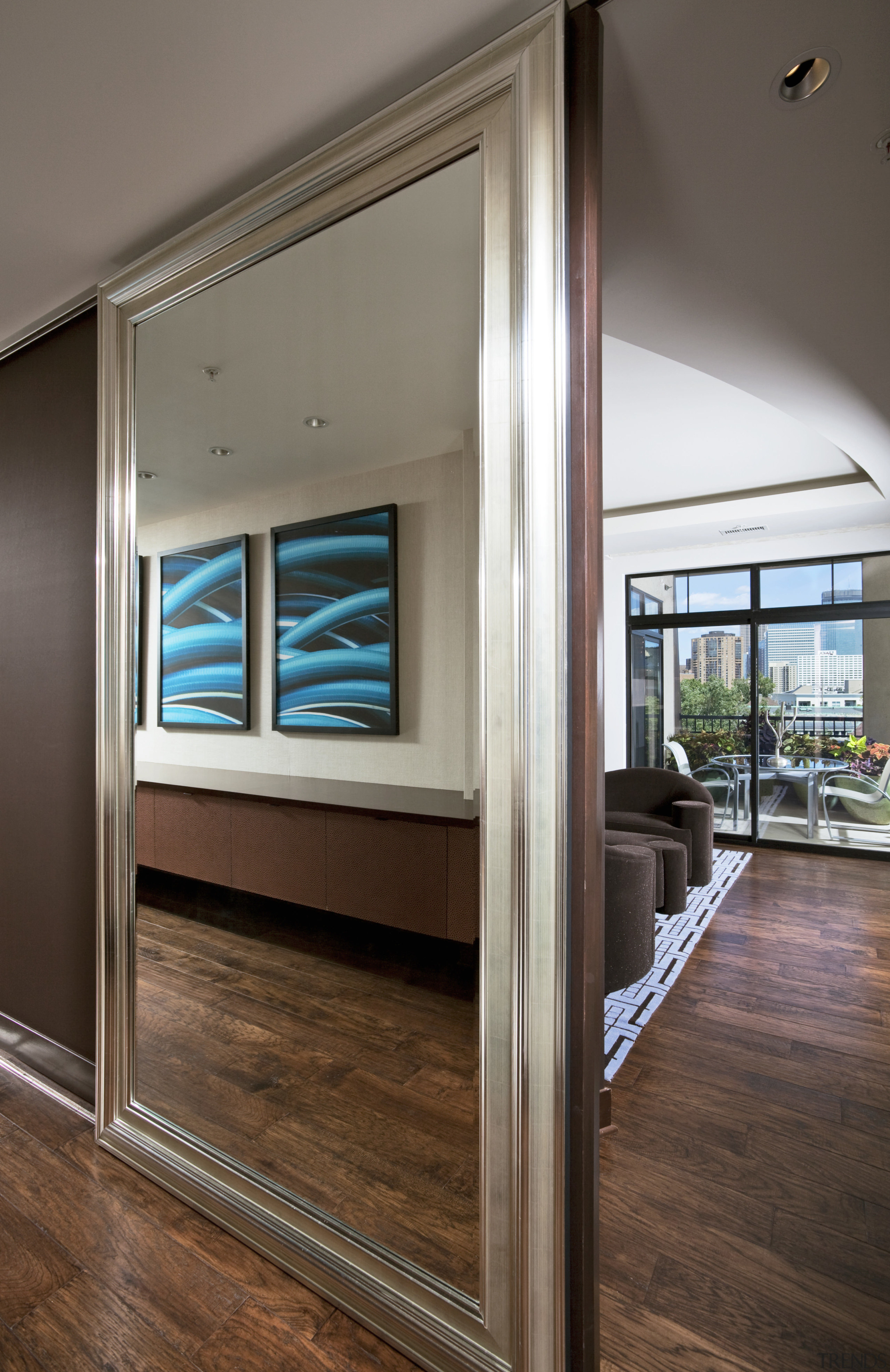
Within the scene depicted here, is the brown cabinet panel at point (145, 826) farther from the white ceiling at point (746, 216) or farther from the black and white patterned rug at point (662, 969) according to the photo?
the white ceiling at point (746, 216)

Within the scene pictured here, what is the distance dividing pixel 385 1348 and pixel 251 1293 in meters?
0.30

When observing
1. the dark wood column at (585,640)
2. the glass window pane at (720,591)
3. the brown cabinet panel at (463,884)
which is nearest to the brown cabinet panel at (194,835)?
the brown cabinet panel at (463,884)

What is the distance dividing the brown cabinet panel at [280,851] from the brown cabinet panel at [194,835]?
3 cm

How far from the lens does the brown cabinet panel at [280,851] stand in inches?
59.3

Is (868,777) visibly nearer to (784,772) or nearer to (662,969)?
(784,772)

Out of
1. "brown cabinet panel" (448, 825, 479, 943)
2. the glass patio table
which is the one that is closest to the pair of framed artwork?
"brown cabinet panel" (448, 825, 479, 943)

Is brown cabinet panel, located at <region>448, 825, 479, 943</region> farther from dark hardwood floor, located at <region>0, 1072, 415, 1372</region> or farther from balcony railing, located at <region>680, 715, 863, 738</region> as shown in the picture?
balcony railing, located at <region>680, 715, 863, 738</region>

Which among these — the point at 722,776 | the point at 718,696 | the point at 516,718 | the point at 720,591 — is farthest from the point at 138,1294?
the point at 720,591

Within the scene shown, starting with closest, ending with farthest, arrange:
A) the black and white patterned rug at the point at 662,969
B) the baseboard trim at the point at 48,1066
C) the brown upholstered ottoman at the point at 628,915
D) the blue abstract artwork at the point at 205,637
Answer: the blue abstract artwork at the point at 205,637 < the baseboard trim at the point at 48,1066 < the black and white patterned rug at the point at 662,969 < the brown upholstered ottoman at the point at 628,915

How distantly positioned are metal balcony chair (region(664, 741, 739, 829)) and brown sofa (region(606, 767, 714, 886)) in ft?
3.38

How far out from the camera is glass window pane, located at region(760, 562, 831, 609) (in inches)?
199

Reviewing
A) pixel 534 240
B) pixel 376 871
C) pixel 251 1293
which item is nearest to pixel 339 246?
pixel 534 240

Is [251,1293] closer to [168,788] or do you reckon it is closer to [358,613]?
[168,788]

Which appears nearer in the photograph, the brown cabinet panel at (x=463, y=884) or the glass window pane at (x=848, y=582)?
the brown cabinet panel at (x=463, y=884)
